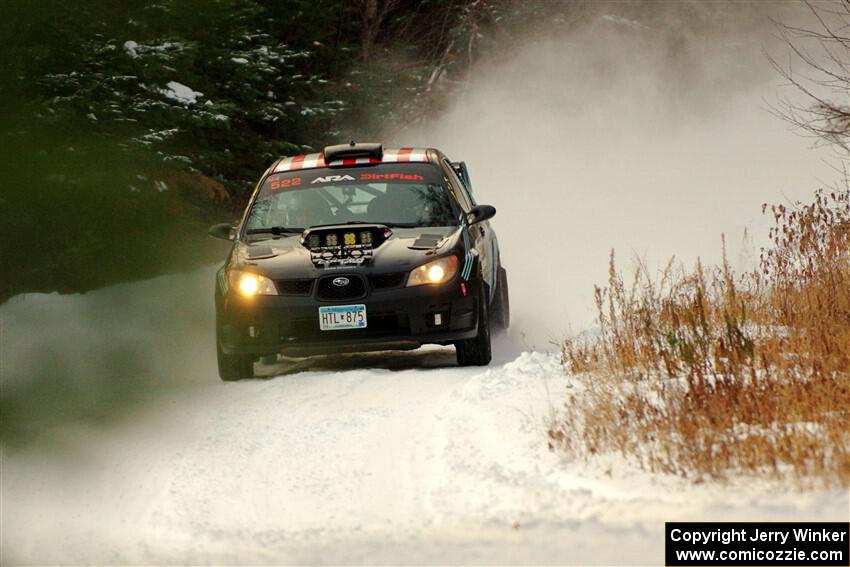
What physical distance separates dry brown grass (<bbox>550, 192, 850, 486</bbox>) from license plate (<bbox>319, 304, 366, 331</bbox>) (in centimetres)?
159

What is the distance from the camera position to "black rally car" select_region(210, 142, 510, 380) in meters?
Answer: 10.5

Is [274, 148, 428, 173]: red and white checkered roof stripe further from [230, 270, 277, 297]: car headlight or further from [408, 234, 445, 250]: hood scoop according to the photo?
[230, 270, 277, 297]: car headlight

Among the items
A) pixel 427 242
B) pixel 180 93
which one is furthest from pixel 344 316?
pixel 180 93

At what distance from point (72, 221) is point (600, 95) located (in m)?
27.5

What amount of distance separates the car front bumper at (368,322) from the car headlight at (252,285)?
0.17ft

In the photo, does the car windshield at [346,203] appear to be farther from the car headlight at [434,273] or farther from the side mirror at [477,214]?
the car headlight at [434,273]

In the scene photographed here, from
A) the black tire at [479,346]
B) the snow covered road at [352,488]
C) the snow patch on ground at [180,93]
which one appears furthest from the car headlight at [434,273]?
the snow patch on ground at [180,93]

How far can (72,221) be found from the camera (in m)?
17.1

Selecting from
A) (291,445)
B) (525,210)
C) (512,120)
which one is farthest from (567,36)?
(291,445)

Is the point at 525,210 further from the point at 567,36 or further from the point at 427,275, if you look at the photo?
the point at 427,275

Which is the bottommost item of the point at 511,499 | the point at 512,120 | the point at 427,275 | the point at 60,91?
the point at 511,499

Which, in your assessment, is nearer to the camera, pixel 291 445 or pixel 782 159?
pixel 291 445

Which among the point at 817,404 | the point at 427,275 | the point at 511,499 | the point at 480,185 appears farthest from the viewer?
the point at 480,185

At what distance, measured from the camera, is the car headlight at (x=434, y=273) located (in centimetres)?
1055
